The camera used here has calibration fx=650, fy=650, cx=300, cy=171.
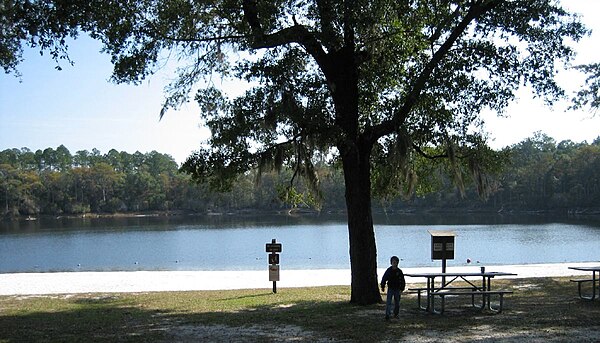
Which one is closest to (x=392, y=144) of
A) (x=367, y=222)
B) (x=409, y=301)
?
(x=367, y=222)

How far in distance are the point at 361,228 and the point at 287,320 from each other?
2.26 meters

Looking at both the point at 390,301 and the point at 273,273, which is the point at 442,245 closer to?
the point at 273,273

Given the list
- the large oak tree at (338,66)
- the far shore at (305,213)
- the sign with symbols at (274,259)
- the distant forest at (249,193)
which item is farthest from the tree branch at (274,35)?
the far shore at (305,213)

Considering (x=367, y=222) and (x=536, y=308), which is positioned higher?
(x=367, y=222)

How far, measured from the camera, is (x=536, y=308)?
10.2m

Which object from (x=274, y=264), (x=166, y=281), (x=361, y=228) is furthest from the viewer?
(x=166, y=281)

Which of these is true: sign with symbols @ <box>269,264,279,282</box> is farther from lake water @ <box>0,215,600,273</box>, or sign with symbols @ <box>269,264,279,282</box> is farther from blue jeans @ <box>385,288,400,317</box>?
lake water @ <box>0,215,600,273</box>

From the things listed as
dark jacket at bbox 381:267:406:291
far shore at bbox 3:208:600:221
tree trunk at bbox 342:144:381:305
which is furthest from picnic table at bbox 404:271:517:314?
far shore at bbox 3:208:600:221

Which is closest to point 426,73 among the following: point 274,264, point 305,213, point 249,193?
point 274,264

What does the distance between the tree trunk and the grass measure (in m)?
0.43

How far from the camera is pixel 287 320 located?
9.57 m

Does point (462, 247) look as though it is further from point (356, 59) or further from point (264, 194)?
point (264, 194)

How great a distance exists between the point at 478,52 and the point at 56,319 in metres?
8.32

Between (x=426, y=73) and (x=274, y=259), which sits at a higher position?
(x=426, y=73)
